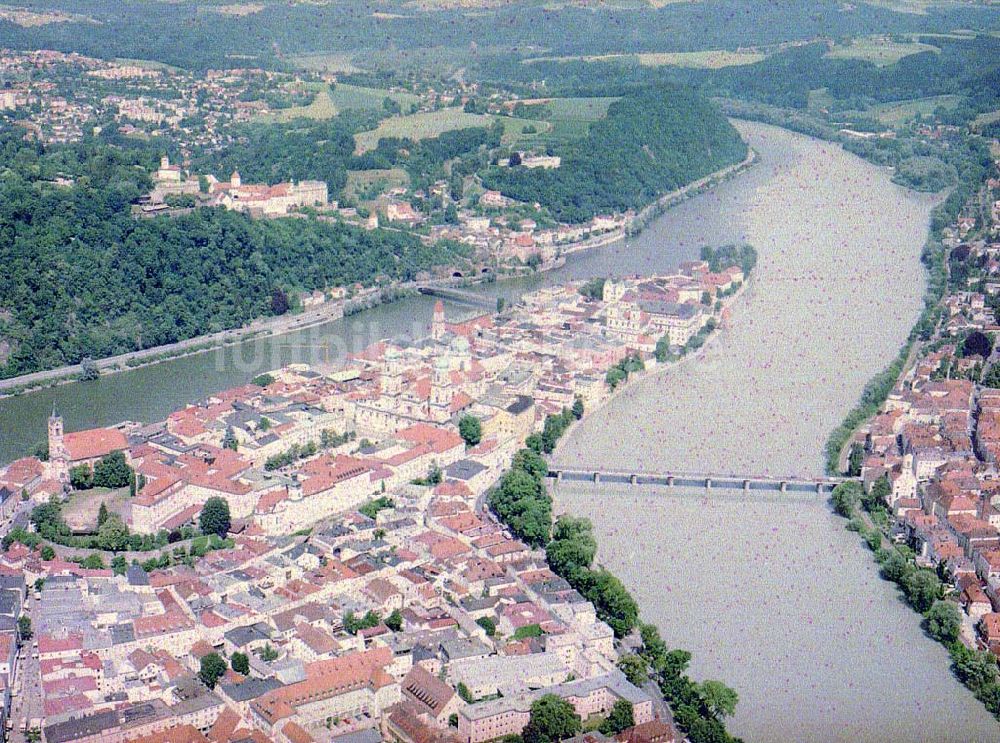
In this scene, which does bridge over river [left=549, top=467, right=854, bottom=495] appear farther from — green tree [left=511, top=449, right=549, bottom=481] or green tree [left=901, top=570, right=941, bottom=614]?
green tree [left=901, top=570, right=941, bottom=614]

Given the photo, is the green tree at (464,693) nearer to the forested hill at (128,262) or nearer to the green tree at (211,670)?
the green tree at (211,670)

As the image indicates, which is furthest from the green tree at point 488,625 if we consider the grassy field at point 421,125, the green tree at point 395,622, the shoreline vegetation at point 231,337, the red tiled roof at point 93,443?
the grassy field at point 421,125

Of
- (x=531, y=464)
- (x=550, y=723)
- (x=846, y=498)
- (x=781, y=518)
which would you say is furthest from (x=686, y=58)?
(x=550, y=723)

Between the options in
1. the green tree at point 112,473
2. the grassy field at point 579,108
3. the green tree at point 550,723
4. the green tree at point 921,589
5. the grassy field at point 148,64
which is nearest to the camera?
the green tree at point 550,723

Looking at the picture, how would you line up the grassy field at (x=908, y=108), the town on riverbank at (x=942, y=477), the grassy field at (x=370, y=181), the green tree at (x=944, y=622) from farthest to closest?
1. the grassy field at (x=908, y=108)
2. the grassy field at (x=370, y=181)
3. the town on riverbank at (x=942, y=477)
4. the green tree at (x=944, y=622)

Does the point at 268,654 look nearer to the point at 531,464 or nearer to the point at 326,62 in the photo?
the point at 531,464

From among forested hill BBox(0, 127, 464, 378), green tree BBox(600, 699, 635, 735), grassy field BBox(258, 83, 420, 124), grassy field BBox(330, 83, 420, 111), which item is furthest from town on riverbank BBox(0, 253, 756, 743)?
grassy field BBox(330, 83, 420, 111)
